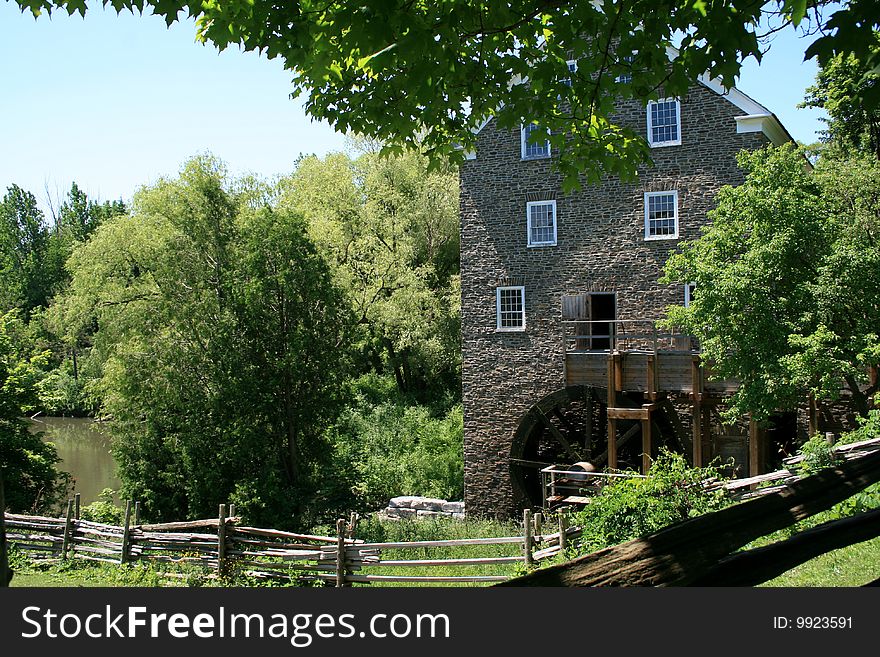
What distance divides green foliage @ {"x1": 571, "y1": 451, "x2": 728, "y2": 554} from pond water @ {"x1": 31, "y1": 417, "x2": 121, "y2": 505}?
21.7 meters

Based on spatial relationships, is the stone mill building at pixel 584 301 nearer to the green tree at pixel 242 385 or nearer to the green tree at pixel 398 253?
the green tree at pixel 242 385

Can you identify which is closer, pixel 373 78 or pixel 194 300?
pixel 373 78

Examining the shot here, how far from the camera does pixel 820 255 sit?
48.3 ft

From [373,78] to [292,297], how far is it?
15815mm

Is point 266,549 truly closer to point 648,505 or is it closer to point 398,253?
point 648,505

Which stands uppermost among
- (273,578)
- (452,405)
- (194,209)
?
(194,209)

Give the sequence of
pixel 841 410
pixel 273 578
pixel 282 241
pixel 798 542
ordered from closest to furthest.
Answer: pixel 798 542
pixel 273 578
pixel 841 410
pixel 282 241

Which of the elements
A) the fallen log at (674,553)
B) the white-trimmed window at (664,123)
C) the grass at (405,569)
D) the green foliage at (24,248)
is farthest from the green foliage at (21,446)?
the green foliage at (24,248)

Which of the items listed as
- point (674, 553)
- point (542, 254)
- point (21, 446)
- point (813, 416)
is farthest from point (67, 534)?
point (674, 553)

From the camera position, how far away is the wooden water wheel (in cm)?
2134

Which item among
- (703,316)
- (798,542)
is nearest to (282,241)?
(703,316)

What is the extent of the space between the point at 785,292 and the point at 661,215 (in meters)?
6.96

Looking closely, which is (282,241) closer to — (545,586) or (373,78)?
(373,78)

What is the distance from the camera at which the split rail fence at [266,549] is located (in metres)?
13.3
